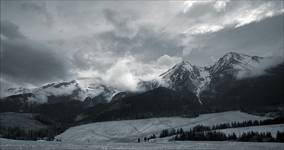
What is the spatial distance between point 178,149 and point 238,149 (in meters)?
34.8

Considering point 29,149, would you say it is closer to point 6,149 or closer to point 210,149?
point 6,149

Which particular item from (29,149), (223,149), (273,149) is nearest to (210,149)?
(223,149)

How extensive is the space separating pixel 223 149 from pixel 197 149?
1476 cm

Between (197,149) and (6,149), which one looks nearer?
(6,149)

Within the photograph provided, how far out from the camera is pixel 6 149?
588 feet

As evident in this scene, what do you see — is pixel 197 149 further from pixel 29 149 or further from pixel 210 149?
pixel 29 149

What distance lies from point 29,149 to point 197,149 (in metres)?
94.9

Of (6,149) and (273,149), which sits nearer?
(6,149)

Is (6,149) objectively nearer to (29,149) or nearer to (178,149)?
(29,149)

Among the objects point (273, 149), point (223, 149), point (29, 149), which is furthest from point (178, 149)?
point (29, 149)

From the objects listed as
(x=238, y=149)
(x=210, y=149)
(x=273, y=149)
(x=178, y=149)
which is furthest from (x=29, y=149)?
(x=273, y=149)

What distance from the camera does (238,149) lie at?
199875mm

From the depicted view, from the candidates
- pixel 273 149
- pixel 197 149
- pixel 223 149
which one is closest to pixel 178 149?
pixel 197 149

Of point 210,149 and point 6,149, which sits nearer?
point 6,149
